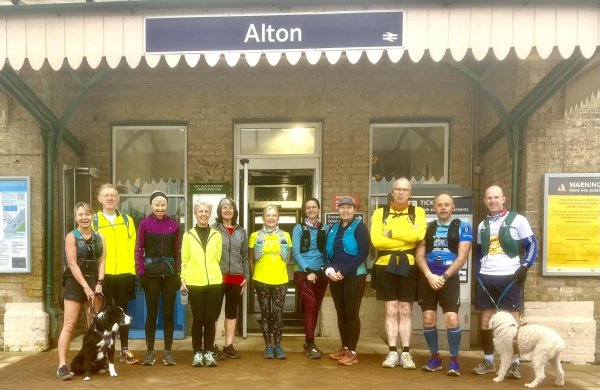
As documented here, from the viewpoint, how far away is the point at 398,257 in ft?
17.2

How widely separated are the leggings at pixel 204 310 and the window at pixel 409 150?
10.4 feet

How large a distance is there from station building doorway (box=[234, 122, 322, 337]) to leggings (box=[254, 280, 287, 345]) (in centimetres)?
161

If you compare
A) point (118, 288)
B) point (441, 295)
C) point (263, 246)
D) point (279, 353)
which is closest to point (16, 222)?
point (118, 288)

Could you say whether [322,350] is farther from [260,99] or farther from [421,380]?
[260,99]

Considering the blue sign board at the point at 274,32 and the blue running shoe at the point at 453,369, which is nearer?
A: the blue sign board at the point at 274,32

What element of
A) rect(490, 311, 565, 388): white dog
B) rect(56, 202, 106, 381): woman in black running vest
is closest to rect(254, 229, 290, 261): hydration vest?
rect(56, 202, 106, 381): woman in black running vest

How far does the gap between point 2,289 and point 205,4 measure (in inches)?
178

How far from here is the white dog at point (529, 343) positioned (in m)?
4.78

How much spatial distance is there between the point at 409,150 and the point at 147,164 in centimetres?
386

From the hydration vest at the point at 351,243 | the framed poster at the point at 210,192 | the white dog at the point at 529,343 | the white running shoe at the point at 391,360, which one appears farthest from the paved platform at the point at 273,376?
the framed poster at the point at 210,192

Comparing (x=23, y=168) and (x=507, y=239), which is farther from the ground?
(x=23, y=168)

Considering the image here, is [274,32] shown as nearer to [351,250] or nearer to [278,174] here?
[351,250]

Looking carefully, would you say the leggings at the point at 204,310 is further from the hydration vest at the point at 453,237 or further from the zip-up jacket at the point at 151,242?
the hydration vest at the point at 453,237

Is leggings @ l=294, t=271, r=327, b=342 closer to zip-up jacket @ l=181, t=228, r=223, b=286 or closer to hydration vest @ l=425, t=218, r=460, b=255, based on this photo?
zip-up jacket @ l=181, t=228, r=223, b=286
